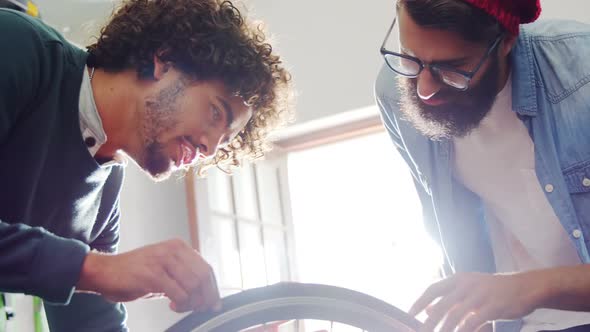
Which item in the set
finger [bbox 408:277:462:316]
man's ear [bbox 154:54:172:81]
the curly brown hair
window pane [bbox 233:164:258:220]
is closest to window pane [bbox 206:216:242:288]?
window pane [bbox 233:164:258:220]

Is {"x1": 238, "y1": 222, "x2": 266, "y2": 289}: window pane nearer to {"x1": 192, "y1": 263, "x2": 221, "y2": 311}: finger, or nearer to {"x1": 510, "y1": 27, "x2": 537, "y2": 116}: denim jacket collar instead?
{"x1": 510, "y1": 27, "x2": 537, "y2": 116}: denim jacket collar

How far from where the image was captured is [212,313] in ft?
2.26

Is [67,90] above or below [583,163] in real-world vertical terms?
above

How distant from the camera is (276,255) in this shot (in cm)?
334

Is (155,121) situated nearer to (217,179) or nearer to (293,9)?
(217,179)

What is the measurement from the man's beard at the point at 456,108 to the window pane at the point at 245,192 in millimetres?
2078

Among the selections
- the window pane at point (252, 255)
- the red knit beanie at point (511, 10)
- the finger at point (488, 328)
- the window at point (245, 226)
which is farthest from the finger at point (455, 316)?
the window pane at point (252, 255)

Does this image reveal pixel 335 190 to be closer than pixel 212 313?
No

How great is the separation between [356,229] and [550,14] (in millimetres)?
2266

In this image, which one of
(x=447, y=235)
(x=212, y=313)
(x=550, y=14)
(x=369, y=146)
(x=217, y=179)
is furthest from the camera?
(x=369, y=146)

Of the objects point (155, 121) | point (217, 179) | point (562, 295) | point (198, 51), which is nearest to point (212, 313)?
point (562, 295)

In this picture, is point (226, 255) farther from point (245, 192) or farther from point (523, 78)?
point (523, 78)

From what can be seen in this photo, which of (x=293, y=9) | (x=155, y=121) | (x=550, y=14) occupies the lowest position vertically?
(x=155, y=121)

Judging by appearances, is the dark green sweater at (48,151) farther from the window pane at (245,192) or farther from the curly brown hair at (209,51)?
the window pane at (245,192)
